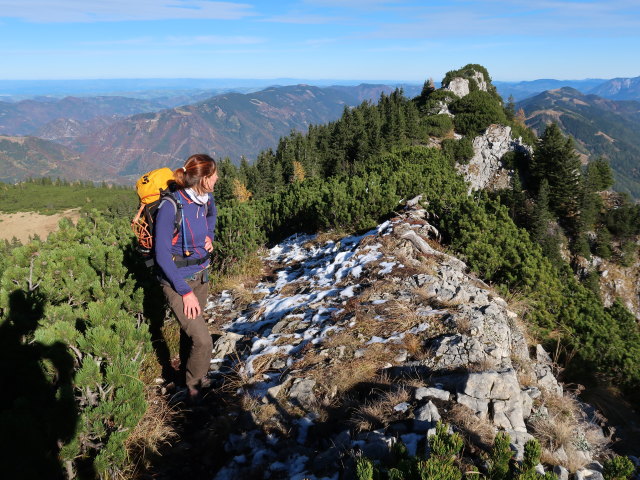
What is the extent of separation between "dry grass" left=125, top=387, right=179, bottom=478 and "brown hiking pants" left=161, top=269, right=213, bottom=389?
1.48 feet

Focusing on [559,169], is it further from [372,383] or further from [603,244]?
[372,383]

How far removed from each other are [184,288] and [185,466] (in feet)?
5.98

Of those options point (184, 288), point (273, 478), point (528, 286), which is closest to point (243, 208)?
point (184, 288)

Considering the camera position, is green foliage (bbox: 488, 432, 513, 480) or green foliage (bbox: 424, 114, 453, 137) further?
green foliage (bbox: 424, 114, 453, 137)

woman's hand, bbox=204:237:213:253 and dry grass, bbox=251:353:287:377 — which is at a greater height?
woman's hand, bbox=204:237:213:253

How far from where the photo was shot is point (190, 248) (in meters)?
4.43

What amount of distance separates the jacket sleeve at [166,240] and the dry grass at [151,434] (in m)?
1.45

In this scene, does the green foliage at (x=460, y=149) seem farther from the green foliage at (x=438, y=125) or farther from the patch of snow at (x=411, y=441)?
the patch of snow at (x=411, y=441)

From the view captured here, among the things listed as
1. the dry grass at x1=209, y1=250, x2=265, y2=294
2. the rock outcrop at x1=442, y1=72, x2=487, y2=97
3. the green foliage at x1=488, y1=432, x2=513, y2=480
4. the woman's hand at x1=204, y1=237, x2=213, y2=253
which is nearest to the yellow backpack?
the woman's hand at x1=204, y1=237, x2=213, y2=253

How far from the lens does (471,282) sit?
7.10 meters

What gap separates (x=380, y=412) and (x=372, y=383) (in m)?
0.76

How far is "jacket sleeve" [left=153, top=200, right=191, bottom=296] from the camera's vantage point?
4.01 meters

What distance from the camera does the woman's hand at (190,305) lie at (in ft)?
13.7

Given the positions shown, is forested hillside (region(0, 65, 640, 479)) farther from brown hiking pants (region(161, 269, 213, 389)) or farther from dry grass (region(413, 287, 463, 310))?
dry grass (region(413, 287, 463, 310))
